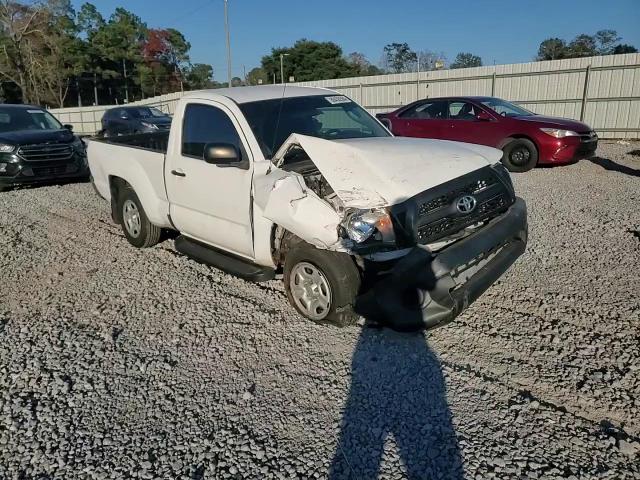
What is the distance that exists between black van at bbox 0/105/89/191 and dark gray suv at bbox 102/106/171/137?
894 centimetres

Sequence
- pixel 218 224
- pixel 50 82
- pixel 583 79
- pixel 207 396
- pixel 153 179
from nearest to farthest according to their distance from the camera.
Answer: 1. pixel 207 396
2. pixel 218 224
3. pixel 153 179
4. pixel 583 79
5. pixel 50 82

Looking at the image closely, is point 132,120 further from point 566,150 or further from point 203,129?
point 203,129

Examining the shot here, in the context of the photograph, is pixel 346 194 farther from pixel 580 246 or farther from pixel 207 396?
pixel 580 246

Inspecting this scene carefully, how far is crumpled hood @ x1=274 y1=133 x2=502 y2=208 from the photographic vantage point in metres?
3.20

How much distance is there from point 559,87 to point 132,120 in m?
17.1

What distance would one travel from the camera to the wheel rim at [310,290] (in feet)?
11.9

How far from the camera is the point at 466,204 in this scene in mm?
3473

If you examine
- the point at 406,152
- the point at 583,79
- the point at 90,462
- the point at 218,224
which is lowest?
the point at 90,462

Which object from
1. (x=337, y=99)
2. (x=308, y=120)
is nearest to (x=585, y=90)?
(x=337, y=99)

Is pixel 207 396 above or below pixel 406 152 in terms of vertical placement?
below

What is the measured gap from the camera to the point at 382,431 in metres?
2.63

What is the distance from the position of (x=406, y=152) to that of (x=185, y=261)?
3046 millimetres

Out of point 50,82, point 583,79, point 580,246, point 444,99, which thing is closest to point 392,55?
point 50,82

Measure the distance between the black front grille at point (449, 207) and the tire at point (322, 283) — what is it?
0.54 metres
